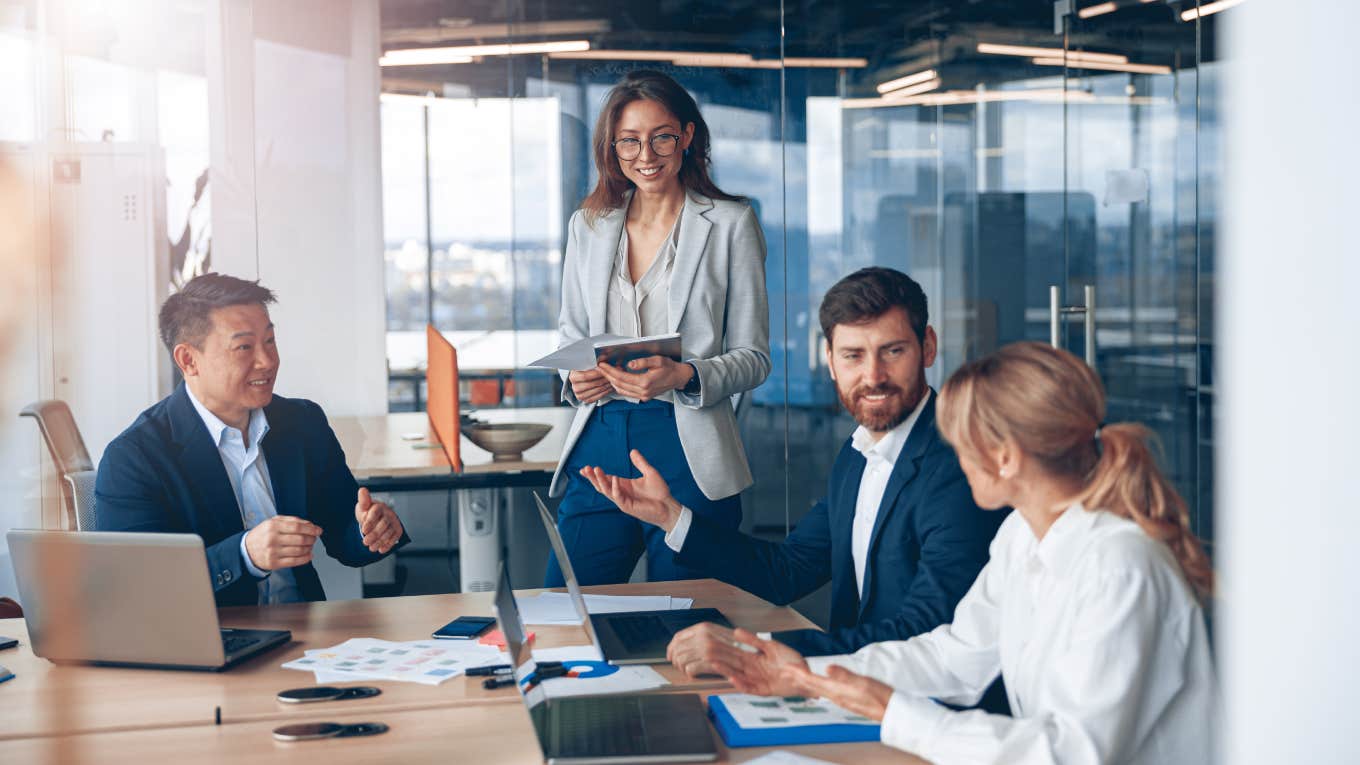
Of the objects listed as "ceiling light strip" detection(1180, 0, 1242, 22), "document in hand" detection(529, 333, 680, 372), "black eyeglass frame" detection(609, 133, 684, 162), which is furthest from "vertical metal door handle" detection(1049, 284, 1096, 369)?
"document in hand" detection(529, 333, 680, 372)

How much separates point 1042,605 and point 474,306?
4.09m

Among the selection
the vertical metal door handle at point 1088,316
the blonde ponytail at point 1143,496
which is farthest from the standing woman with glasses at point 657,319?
the vertical metal door handle at point 1088,316

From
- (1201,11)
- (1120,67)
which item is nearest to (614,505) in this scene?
(1201,11)

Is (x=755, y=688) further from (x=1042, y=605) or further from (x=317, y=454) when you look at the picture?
(x=317, y=454)

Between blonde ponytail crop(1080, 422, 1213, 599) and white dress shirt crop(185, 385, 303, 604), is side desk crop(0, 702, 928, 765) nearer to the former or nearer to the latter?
blonde ponytail crop(1080, 422, 1213, 599)

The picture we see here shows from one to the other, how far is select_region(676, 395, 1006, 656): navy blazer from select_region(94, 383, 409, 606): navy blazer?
83cm

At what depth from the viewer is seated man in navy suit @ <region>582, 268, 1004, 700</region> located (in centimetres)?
198

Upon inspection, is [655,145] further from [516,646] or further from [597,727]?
[597,727]

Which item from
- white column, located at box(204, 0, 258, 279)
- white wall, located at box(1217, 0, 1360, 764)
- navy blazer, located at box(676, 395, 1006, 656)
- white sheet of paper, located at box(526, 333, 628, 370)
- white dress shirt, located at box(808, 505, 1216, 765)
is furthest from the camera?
white column, located at box(204, 0, 258, 279)

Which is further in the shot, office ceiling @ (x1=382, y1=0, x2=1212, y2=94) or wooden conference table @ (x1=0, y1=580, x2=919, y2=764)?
office ceiling @ (x1=382, y1=0, x2=1212, y2=94)

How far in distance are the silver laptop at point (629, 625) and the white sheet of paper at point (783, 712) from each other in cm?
24

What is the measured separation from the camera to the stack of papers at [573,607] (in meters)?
2.13

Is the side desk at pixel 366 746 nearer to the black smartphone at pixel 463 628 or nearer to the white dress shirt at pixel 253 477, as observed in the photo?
the black smartphone at pixel 463 628

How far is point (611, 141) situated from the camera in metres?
2.79
